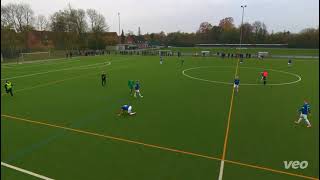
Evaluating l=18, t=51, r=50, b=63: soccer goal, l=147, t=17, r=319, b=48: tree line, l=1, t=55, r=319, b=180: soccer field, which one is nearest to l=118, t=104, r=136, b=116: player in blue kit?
l=1, t=55, r=319, b=180: soccer field

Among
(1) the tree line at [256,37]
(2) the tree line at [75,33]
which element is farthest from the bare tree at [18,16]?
(1) the tree line at [256,37]

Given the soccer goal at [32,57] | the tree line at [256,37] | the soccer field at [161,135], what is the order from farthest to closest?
the tree line at [256,37] → the soccer goal at [32,57] → the soccer field at [161,135]

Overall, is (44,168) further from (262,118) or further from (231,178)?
(262,118)

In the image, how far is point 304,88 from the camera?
956 inches

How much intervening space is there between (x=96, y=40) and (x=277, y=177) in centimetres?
8758

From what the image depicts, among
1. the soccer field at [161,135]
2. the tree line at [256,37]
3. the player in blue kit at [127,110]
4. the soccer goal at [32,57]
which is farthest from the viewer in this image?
the tree line at [256,37]

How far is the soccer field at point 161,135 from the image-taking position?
372 inches

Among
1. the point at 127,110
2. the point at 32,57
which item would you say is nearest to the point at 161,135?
the point at 127,110

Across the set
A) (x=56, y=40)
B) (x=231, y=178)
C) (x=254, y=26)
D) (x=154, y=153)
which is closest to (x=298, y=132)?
(x=231, y=178)

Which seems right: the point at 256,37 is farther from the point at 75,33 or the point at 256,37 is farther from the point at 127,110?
the point at 127,110

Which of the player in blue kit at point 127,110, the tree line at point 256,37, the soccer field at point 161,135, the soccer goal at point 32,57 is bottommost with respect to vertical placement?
the soccer field at point 161,135

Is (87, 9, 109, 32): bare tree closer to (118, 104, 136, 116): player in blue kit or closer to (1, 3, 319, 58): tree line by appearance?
(1, 3, 319, 58): tree line

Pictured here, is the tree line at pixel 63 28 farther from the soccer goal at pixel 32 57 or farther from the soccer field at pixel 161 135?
the soccer field at pixel 161 135

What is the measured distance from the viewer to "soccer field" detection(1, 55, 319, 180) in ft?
31.0
